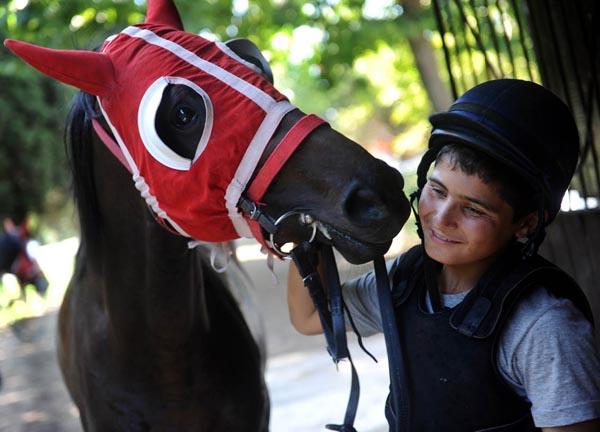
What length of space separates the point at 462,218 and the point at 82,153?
3.87 ft

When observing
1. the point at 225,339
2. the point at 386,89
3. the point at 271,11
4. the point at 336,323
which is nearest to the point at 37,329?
the point at 271,11

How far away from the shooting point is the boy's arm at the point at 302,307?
2152 mm

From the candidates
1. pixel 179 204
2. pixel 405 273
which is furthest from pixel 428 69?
pixel 179 204

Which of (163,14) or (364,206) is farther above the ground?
(163,14)

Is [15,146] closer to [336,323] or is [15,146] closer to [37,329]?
[37,329]

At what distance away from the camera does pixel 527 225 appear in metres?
1.81

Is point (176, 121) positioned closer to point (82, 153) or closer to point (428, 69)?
point (82, 153)

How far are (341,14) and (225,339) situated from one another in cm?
608

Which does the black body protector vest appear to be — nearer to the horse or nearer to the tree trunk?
the horse

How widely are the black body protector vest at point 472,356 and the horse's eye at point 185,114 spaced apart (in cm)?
74

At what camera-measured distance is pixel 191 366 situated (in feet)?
7.90

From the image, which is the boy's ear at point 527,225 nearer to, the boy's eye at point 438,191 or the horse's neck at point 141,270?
the boy's eye at point 438,191

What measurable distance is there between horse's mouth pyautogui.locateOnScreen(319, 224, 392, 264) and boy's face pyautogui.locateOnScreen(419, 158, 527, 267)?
12 centimetres

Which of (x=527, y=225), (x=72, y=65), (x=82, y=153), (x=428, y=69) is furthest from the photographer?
(x=428, y=69)
